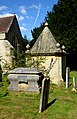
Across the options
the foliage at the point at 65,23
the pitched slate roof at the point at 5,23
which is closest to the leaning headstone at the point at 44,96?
the foliage at the point at 65,23

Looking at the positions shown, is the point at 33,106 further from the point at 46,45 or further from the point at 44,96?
the point at 46,45

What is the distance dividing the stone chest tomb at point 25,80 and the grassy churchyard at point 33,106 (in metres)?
0.42

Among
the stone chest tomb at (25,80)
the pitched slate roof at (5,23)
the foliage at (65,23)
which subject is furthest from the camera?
the pitched slate roof at (5,23)

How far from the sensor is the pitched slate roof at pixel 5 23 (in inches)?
1340

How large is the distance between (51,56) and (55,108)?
328 inches

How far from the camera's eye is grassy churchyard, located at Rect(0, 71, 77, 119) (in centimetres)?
842

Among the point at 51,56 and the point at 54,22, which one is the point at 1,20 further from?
the point at 51,56

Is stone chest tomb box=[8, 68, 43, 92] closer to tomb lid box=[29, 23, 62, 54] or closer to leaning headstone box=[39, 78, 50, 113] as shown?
leaning headstone box=[39, 78, 50, 113]

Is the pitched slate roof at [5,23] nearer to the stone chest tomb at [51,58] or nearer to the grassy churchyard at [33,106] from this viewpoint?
the stone chest tomb at [51,58]

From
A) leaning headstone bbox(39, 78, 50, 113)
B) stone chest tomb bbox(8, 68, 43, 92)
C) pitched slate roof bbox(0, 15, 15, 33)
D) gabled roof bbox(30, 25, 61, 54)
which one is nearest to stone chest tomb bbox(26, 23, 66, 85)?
gabled roof bbox(30, 25, 61, 54)

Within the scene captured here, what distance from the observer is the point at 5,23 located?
35.3m

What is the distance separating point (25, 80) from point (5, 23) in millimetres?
23984

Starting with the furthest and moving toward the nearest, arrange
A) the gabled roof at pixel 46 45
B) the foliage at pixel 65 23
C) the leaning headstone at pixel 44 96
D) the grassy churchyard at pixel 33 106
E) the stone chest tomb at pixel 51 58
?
the foliage at pixel 65 23 < the gabled roof at pixel 46 45 < the stone chest tomb at pixel 51 58 < the leaning headstone at pixel 44 96 < the grassy churchyard at pixel 33 106

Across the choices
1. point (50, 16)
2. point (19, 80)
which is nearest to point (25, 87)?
point (19, 80)
